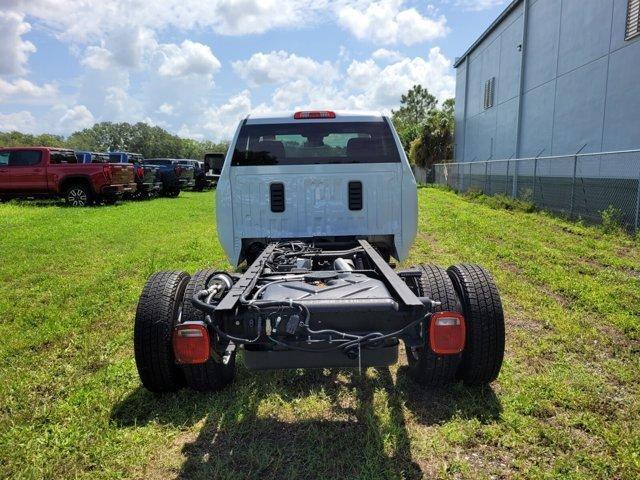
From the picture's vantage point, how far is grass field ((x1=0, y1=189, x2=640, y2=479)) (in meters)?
2.60

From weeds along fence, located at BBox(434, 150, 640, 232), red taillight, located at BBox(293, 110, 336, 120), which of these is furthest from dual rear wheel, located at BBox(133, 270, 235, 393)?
weeds along fence, located at BBox(434, 150, 640, 232)

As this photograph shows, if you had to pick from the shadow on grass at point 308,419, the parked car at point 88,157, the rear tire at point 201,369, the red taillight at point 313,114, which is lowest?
the shadow on grass at point 308,419

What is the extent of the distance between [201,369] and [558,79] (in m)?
16.3

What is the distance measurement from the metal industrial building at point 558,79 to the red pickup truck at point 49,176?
14854 mm

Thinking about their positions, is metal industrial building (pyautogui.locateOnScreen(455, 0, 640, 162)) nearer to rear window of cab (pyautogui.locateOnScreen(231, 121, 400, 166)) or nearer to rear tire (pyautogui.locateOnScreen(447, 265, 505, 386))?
rear window of cab (pyautogui.locateOnScreen(231, 121, 400, 166))

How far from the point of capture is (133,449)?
2.74 meters

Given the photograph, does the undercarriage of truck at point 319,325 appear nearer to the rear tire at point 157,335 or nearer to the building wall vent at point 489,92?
the rear tire at point 157,335

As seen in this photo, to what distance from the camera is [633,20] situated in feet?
37.8

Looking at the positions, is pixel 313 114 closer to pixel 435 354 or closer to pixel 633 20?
pixel 435 354

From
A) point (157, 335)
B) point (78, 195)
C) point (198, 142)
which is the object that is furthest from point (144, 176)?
point (198, 142)

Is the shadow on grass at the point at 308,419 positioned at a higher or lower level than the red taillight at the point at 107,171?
lower

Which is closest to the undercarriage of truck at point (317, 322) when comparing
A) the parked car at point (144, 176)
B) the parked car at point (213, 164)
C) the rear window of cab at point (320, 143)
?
the rear window of cab at point (320, 143)

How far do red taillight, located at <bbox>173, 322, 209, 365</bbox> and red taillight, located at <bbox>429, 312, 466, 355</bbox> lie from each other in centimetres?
122

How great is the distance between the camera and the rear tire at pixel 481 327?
3037 mm
